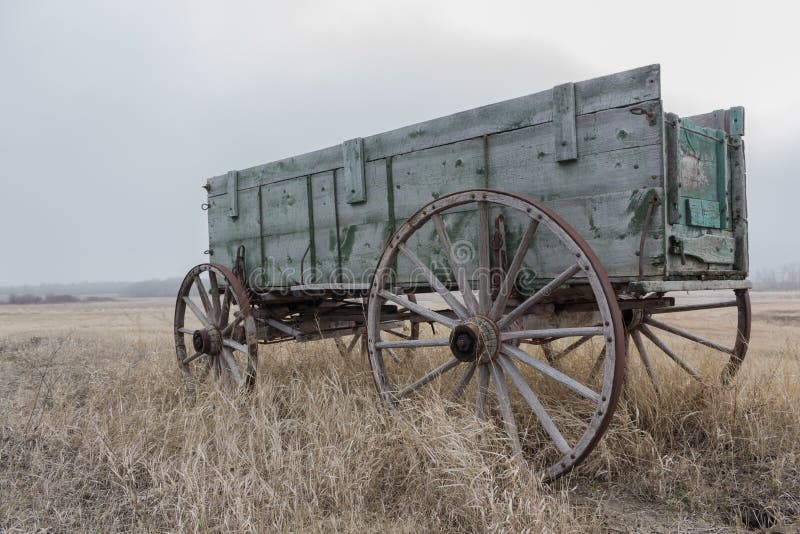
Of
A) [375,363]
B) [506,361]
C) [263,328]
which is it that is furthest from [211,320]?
[506,361]

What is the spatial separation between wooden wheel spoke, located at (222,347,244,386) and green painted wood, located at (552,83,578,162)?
9.72ft

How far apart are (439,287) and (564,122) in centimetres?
114

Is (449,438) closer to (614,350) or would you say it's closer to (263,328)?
(614,350)

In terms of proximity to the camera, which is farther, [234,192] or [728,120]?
[234,192]

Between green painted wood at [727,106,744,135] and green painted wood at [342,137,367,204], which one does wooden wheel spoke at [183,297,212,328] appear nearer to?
green painted wood at [342,137,367,204]

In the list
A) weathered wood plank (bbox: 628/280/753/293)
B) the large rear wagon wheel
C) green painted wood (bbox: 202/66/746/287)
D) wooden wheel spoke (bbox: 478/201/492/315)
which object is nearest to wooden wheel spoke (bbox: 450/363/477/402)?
the large rear wagon wheel

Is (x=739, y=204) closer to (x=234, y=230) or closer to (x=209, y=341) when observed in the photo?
(x=234, y=230)

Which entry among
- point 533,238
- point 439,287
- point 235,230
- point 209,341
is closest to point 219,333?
point 209,341

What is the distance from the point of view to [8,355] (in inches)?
313

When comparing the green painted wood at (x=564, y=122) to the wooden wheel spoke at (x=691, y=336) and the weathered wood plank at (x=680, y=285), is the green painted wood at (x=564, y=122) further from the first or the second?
the wooden wheel spoke at (x=691, y=336)

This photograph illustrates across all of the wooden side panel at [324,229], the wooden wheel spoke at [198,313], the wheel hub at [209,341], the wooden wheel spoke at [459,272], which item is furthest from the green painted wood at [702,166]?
the wooden wheel spoke at [198,313]

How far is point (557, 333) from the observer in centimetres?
290

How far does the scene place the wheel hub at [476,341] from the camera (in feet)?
10.1

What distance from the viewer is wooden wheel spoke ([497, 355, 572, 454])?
2.81m
